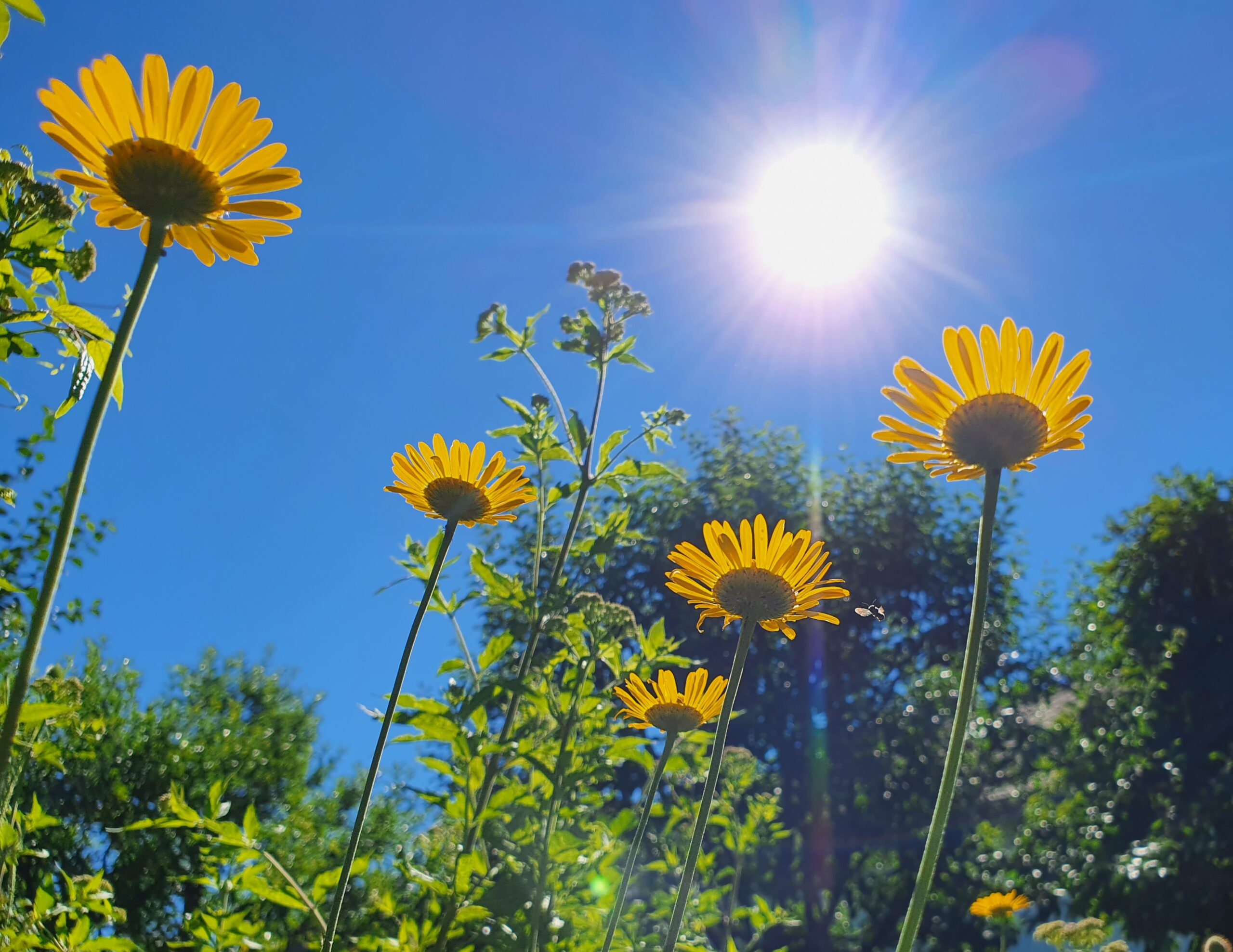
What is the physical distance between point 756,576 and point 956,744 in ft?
2.39

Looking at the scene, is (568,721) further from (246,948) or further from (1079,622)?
(1079,622)

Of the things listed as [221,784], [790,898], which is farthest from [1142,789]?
[221,784]

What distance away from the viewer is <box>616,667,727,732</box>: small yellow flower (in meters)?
1.84

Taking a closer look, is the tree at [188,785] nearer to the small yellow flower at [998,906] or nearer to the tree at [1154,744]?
the small yellow flower at [998,906]

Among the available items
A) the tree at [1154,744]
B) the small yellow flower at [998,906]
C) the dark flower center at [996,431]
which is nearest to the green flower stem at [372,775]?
the dark flower center at [996,431]

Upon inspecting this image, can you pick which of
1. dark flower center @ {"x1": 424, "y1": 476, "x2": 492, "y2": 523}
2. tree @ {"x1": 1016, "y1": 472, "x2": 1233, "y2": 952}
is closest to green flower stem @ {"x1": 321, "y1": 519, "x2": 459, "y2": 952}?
dark flower center @ {"x1": 424, "y1": 476, "x2": 492, "y2": 523}

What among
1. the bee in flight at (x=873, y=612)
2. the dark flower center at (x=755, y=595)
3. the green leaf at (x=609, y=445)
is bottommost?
the dark flower center at (x=755, y=595)

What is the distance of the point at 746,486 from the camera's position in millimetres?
13328

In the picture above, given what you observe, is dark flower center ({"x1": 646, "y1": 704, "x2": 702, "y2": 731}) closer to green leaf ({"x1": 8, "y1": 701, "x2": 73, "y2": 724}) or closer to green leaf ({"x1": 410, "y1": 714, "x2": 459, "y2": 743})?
green leaf ({"x1": 410, "y1": 714, "x2": 459, "y2": 743})

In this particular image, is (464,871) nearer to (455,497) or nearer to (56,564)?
(455,497)

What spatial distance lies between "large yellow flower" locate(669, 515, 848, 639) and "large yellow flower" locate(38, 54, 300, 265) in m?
0.88

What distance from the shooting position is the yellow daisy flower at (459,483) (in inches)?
70.6

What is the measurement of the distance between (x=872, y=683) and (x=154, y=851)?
11.1 metres

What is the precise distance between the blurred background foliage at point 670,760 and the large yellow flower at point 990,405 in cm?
118
